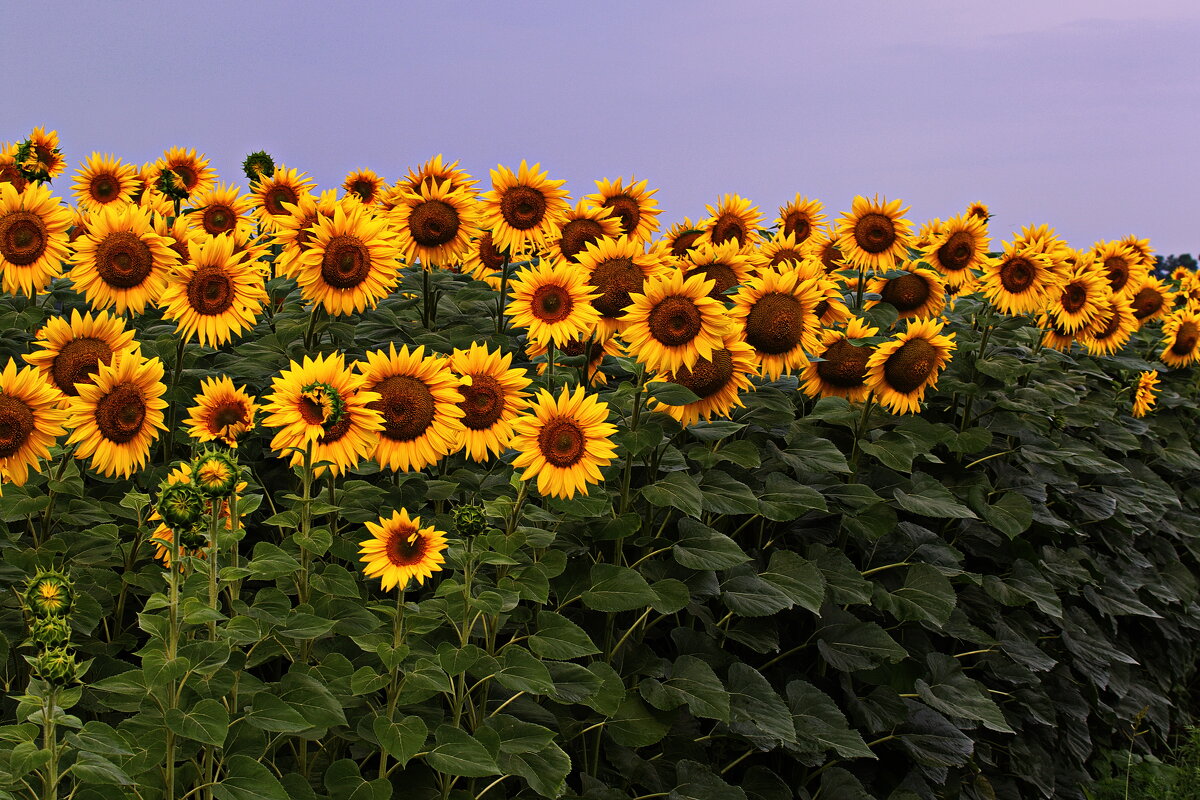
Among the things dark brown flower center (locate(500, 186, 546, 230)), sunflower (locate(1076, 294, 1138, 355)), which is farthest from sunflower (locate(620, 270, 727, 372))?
sunflower (locate(1076, 294, 1138, 355))

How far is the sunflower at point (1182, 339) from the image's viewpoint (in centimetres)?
801

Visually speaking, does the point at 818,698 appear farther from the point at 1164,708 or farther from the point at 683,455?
the point at 1164,708

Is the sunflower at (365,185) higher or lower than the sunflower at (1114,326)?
higher

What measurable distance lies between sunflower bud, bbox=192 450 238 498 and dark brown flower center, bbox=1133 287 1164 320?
23.2ft

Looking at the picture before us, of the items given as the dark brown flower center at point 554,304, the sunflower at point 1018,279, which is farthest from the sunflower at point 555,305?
the sunflower at point 1018,279

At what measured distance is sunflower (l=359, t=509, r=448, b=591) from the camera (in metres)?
2.59

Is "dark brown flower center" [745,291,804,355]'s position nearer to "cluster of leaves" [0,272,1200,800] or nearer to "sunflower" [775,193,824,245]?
"cluster of leaves" [0,272,1200,800]

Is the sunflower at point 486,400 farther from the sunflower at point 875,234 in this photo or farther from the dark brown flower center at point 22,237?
the sunflower at point 875,234

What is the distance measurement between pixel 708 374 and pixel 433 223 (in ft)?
4.95

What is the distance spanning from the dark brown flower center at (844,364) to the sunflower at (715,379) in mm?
795

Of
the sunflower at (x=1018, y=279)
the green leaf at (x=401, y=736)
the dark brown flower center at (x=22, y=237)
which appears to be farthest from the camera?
the sunflower at (x=1018, y=279)

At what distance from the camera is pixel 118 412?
314cm

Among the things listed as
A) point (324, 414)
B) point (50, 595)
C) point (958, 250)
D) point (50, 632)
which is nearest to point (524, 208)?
point (324, 414)

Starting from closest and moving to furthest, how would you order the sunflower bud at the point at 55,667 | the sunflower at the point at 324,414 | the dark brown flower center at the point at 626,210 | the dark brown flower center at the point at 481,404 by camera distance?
the sunflower bud at the point at 55,667
the sunflower at the point at 324,414
the dark brown flower center at the point at 481,404
the dark brown flower center at the point at 626,210
